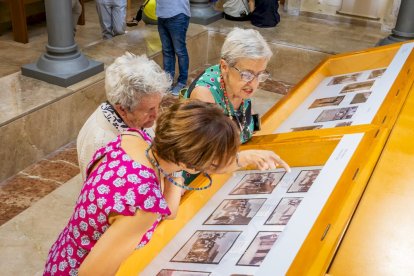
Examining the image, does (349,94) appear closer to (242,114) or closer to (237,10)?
(242,114)

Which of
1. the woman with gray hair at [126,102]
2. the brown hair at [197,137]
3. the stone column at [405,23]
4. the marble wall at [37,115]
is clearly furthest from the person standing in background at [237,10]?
the brown hair at [197,137]

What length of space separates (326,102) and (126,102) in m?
1.44

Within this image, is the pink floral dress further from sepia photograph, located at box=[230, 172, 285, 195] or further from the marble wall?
the marble wall

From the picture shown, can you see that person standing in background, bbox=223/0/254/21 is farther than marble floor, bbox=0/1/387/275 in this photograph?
Yes

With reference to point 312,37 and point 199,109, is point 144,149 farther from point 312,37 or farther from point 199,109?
point 312,37

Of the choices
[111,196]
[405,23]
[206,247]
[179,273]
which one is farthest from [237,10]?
[111,196]

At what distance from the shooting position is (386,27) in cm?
762

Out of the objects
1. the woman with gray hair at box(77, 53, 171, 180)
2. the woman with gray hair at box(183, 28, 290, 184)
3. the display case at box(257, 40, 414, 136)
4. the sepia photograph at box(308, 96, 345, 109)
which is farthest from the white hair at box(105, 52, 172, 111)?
the sepia photograph at box(308, 96, 345, 109)

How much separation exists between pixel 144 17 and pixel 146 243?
18.8 ft

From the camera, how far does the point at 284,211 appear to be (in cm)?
201

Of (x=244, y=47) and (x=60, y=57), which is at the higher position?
(x=244, y=47)

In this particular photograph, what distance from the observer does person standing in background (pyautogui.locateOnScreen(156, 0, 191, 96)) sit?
18.1 feet

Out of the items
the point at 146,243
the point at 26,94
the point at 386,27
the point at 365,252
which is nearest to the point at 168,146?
the point at 146,243

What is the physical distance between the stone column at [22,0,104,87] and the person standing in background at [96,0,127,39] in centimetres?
147
